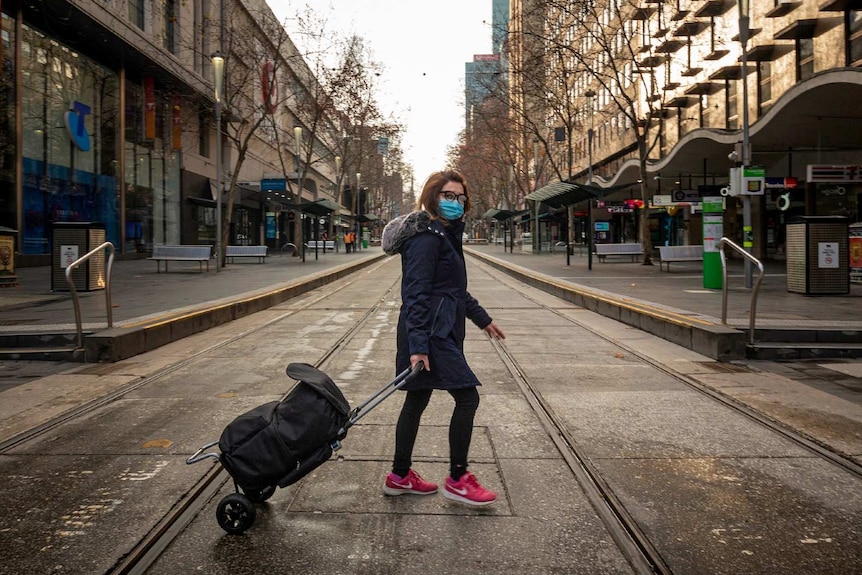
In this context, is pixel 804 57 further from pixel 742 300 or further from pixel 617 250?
pixel 742 300

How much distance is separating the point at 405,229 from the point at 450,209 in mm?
248

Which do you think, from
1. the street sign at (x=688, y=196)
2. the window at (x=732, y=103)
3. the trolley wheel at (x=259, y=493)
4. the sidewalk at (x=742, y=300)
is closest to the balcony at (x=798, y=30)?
the window at (x=732, y=103)

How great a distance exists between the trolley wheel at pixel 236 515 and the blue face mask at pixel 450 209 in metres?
1.63

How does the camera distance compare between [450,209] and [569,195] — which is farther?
[569,195]

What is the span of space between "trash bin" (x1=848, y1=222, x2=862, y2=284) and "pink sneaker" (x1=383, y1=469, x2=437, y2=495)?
14.7m

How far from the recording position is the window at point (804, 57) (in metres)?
23.5

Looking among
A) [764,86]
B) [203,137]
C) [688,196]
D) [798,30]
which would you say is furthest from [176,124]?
[798,30]

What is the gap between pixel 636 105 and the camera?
140ft

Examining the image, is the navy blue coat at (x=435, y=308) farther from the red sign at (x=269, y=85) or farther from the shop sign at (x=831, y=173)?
the red sign at (x=269, y=85)

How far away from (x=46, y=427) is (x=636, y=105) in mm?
42093

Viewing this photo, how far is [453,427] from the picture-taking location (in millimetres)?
3664

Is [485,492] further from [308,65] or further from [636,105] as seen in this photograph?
[636,105]

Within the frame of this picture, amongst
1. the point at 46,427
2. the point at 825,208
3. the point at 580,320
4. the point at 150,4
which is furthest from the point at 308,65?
the point at 46,427

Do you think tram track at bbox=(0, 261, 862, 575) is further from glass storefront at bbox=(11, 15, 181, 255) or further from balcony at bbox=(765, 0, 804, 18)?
balcony at bbox=(765, 0, 804, 18)
